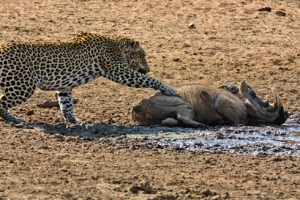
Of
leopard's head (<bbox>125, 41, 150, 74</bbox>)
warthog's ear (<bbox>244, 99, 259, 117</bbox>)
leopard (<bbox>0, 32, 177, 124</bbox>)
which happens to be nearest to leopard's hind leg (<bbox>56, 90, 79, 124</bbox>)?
leopard (<bbox>0, 32, 177, 124</bbox>)

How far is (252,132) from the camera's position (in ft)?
43.2

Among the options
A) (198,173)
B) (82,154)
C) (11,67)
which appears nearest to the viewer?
(198,173)

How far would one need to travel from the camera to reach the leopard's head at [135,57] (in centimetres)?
1398

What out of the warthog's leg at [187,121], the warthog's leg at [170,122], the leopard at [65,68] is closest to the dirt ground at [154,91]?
the leopard at [65,68]

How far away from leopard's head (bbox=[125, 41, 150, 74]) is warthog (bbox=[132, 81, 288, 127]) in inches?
30.6

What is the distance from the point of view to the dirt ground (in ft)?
32.6

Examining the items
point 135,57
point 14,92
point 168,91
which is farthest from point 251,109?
point 14,92

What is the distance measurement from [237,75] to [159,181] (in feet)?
23.9

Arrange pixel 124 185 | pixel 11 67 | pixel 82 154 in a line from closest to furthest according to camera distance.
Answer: pixel 124 185
pixel 82 154
pixel 11 67

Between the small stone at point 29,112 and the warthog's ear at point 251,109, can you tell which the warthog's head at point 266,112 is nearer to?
the warthog's ear at point 251,109

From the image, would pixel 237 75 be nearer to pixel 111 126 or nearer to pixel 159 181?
pixel 111 126

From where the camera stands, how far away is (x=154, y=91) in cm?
1598

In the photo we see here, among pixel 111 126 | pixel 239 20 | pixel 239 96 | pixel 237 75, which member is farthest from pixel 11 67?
pixel 239 20

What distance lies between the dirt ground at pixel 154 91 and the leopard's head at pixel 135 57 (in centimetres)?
77
